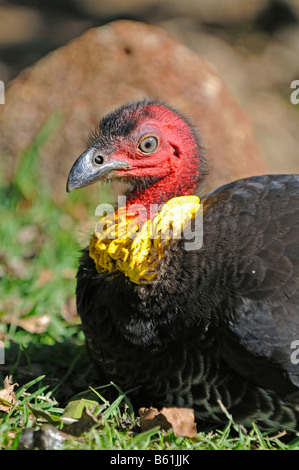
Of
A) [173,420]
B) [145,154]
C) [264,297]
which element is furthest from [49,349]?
[264,297]

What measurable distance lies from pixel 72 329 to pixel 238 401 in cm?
185

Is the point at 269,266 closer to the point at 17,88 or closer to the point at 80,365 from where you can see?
the point at 80,365

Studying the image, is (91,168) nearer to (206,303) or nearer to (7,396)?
(206,303)

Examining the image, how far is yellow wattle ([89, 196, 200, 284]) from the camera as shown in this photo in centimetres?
351

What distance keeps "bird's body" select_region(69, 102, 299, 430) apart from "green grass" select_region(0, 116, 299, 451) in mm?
157

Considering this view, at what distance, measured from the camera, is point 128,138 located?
3758 millimetres

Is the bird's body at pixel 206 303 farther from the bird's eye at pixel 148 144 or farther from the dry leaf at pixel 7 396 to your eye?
the dry leaf at pixel 7 396

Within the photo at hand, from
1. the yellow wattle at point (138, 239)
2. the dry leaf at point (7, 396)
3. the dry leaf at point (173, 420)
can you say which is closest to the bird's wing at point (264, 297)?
the yellow wattle at point (138, 239)

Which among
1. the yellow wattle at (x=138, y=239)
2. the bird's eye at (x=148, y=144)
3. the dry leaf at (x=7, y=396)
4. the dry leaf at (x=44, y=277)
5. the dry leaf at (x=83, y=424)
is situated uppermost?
the bird's eye at (x=148, y=144)

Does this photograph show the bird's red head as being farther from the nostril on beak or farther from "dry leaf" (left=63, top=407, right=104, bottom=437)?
"dry leaf" (left=63, top=407, right=104, bottom=437)

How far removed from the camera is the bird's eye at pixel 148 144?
148 inches

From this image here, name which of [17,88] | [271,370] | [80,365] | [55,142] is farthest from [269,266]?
[17,88]

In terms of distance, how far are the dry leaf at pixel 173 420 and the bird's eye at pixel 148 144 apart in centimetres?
140

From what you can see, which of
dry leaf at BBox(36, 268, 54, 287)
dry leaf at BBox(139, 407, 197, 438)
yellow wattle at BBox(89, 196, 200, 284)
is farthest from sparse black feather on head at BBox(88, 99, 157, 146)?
dry leaf at BBox(36, 268, 54, 287)
